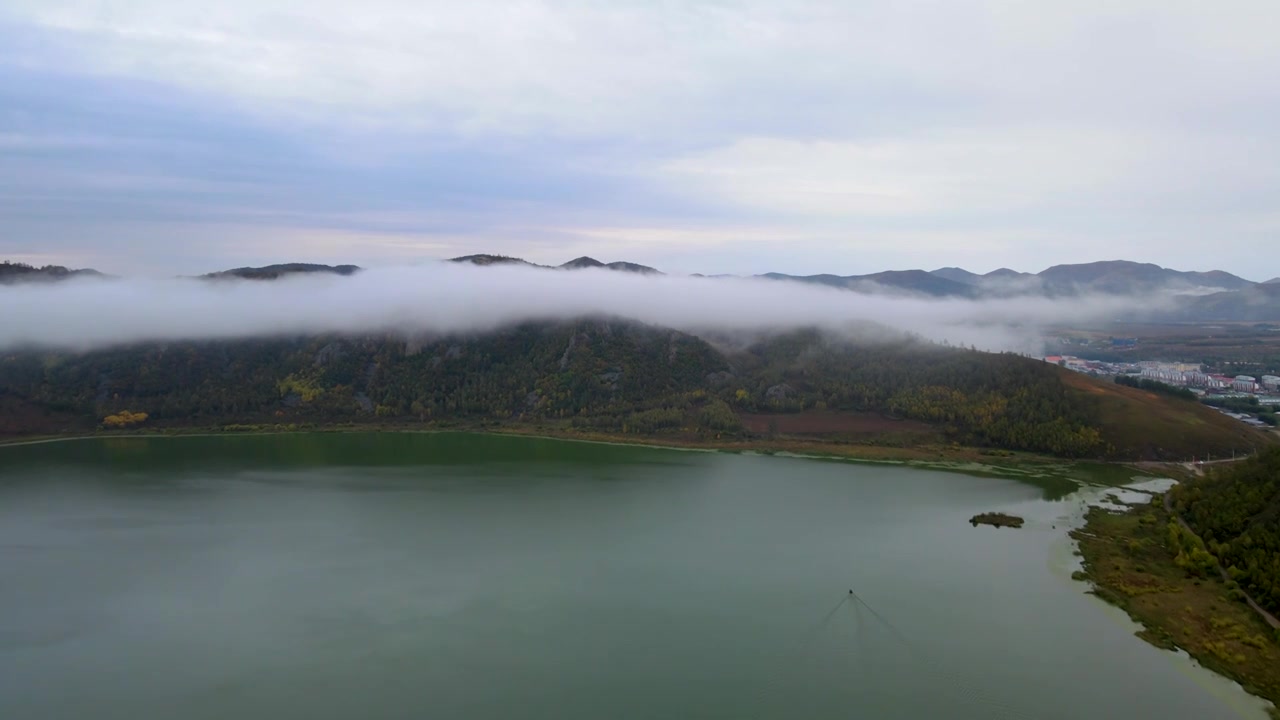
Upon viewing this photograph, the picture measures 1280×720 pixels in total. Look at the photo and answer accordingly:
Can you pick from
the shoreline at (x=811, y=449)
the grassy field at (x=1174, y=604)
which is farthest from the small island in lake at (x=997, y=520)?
the shoreline at (x=811, y=449)

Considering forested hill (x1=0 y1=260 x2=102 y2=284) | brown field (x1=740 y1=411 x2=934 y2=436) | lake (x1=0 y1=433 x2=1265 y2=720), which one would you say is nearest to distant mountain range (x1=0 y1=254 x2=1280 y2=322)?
forested hill (x1=0 y1=260 x2=102 y2=284)

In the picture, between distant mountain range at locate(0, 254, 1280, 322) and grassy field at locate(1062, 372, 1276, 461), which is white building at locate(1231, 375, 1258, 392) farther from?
distant mountain range at locate(0, 254, 1280, 322)

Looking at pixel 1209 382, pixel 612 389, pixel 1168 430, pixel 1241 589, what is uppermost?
pixel 1209 382

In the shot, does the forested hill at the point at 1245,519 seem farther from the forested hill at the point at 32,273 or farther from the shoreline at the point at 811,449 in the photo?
the forested hill at the point at 32,273

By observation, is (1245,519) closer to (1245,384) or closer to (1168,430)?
(1168,430)

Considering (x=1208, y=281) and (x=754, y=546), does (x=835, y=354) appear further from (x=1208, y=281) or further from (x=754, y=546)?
(x=1208, y=281)

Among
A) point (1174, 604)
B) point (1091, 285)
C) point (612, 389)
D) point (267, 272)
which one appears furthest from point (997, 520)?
point (1091, 285)

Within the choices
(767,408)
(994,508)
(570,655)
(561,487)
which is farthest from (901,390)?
(570,655)
